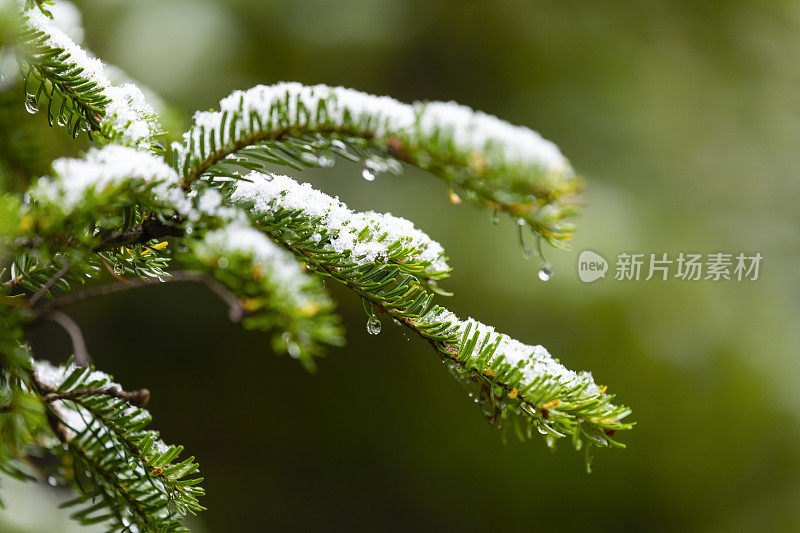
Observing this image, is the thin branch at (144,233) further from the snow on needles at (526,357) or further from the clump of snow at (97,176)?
the snow on needles at (526,357)

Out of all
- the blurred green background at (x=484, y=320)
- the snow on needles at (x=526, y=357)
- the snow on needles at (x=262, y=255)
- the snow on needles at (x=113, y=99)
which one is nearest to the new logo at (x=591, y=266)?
the blurred green background at (x=484, y=320)

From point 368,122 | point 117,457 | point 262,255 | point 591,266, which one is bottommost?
point 117,457

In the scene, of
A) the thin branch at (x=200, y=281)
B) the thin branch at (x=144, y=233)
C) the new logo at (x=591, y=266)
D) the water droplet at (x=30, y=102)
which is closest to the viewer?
the thin branch at (x=200, y=281)

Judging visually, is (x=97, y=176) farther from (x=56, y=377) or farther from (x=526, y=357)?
(x=526, y=357)

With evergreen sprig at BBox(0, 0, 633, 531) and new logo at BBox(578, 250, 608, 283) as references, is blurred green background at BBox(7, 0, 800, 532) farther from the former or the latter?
evergreen sprig at BBox(0, 0, 633, 531)

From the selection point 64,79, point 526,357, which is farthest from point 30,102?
point 526,357

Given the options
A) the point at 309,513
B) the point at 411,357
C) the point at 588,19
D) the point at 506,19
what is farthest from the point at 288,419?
the point at 588,19
